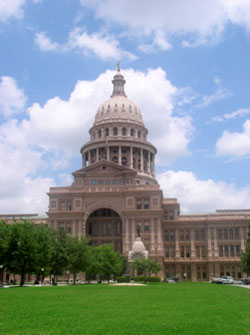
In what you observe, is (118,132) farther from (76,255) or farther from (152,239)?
(76,255)

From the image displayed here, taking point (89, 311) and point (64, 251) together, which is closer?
point (89, 311)

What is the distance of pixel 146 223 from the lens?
10275 cm

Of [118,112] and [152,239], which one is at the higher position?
[118,112]

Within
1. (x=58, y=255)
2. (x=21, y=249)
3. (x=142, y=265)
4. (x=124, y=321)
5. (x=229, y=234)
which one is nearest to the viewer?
(x=124, y=321)

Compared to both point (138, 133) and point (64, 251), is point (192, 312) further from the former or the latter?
point (138, 133)

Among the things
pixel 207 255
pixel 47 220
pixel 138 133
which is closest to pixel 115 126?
pixel 138 133

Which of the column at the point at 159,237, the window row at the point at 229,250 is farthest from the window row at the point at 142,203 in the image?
the window row at the point at 229,250

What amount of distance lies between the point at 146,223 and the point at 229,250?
76.9ft

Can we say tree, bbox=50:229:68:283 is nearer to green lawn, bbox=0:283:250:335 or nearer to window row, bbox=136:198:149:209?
window row, bbox=136:198:149:209

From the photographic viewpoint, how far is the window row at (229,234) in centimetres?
10944

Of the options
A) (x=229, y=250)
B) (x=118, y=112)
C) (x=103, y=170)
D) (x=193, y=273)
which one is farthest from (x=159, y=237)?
(x=118, y=112)

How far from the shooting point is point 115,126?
13238cm

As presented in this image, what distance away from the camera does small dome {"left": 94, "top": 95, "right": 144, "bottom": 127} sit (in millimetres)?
135125

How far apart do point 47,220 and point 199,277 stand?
4214cm
